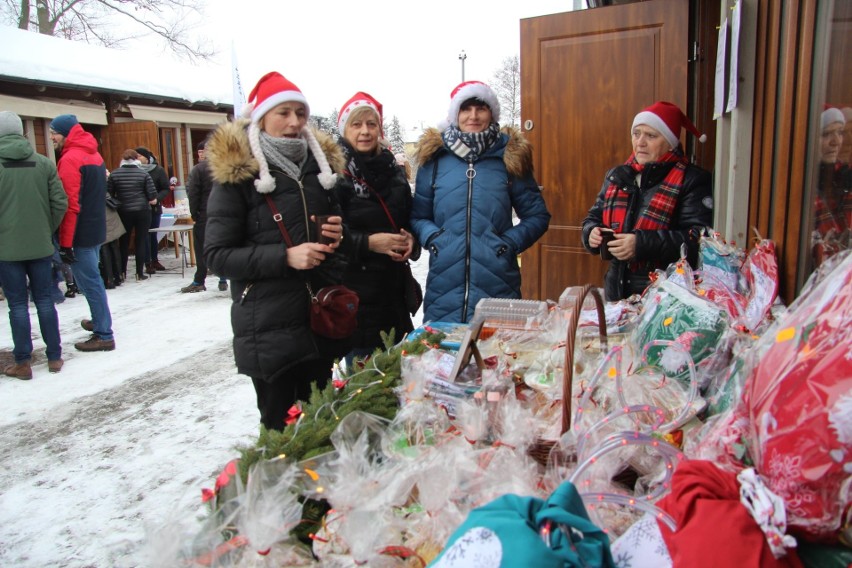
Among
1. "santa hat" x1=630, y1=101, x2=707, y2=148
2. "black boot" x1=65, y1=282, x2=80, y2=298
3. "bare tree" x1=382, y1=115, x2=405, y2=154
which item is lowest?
"black boot" x1=65, y1=282, x2=80, y2=298

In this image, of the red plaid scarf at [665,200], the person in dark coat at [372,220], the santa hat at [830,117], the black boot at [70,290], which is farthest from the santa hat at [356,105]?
the black boot at [70,290]

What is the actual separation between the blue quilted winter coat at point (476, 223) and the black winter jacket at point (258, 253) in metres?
0.77

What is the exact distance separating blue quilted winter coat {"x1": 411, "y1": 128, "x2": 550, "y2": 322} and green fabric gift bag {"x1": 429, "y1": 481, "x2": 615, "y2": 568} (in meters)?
2.30

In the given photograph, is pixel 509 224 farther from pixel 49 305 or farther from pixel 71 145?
pixel 71 145

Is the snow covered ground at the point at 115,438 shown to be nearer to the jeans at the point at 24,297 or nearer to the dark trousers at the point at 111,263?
the jeans at the point at 24,297

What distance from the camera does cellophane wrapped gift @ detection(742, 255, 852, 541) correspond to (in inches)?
34.2

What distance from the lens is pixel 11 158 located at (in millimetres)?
4988

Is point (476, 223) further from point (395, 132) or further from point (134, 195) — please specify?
point (395, 132)

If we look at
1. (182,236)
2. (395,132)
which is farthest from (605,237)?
(395,132)

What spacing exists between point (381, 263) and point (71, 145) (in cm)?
471

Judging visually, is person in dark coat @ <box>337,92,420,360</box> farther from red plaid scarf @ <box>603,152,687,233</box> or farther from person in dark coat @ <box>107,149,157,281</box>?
person in dark coat @ <box>107,149,157,281</box>

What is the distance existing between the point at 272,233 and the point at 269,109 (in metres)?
0.54

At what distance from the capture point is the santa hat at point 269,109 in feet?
8.49

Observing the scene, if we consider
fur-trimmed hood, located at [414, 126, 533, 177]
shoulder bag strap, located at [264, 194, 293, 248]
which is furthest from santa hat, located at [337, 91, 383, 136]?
shoulder bag strap, located at [264, 194, 293, 248]
